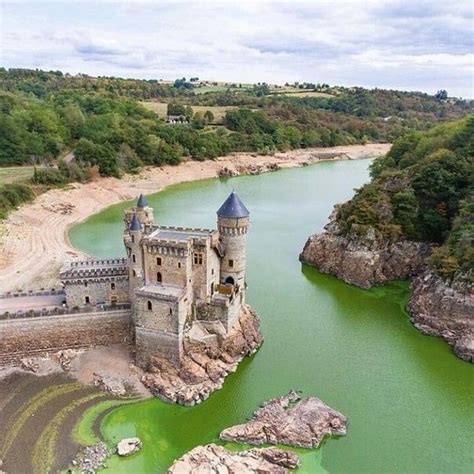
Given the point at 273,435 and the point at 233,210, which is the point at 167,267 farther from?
the point at 273,435

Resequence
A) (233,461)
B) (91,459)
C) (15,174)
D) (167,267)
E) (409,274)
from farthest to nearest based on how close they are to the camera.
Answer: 1. (15,174)
2. (409,274)
3. (167,267)
4. (91,459)
5. (233,461)

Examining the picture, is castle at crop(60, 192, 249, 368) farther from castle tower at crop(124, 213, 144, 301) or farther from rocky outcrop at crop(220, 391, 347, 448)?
rocky outcrop at crop(220, 391, 347, 448)

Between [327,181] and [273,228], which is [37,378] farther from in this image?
[327,181]

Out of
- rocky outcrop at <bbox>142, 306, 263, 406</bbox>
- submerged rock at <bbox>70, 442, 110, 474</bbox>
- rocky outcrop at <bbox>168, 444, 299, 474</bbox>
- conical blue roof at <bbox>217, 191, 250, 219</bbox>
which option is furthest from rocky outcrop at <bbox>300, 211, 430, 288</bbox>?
submerged rock at <bbox>70, 442, 110, 474</bbox>

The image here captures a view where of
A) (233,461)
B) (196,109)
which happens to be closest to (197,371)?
Result: (233,461)

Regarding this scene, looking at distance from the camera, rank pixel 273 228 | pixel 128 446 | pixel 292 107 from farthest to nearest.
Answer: pixel 292 107
pixel 273 228
pixel 128 446

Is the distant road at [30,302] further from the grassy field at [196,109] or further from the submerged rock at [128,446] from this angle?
the grassy field at [196,109]

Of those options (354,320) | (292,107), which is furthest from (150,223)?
(292,107)

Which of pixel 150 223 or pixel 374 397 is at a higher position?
pixel 150 223
